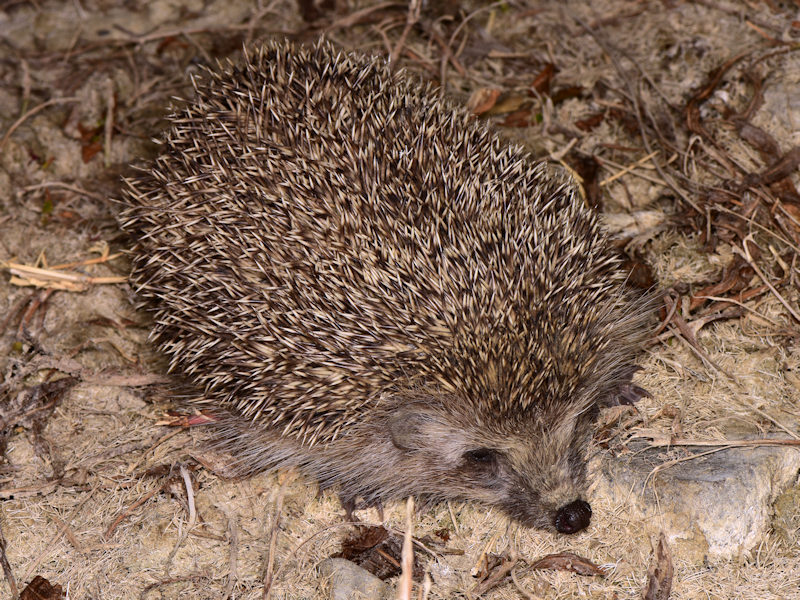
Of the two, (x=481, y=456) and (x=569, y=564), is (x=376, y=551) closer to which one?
(x=481, y=456)

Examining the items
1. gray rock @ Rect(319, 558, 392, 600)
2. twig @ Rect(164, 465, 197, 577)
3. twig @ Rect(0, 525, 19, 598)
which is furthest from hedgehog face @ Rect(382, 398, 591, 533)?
twig @ Rect(0, 525, 19, 598)

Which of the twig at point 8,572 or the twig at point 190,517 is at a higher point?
the twig at point 190,517

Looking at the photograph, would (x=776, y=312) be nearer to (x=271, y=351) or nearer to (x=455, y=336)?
(x=455, y=336)

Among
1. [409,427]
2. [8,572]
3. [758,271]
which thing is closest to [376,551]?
[409,427]

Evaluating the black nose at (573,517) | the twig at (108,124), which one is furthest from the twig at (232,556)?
the twig at (108,124)

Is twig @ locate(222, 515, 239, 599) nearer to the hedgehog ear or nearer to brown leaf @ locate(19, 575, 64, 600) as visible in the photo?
brown leaf @ locate(19, 575, 64, 600)

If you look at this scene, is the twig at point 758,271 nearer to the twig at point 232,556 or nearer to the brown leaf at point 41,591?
the twig at point 232,556

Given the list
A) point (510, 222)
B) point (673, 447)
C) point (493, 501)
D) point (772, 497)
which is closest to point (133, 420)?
point (493, 501)
